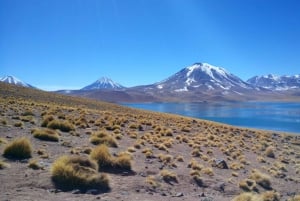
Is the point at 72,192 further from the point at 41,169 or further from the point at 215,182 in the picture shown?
the point at 215,182

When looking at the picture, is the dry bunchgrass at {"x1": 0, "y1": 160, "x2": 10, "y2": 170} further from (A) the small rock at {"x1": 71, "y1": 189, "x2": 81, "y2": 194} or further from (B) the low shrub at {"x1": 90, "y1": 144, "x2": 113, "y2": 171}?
(B) the low shrub at {"x1": 90, "y1": 144, "x2": 113, "y2": 171}

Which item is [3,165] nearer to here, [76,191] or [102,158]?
[76,191]

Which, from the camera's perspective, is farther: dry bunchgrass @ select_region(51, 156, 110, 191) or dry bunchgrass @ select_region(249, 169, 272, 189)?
dry bunchgrass @ select_region(249, 169, 272, 189)

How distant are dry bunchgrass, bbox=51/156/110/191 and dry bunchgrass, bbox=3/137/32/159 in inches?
100.0

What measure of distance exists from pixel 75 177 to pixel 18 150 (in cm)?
345

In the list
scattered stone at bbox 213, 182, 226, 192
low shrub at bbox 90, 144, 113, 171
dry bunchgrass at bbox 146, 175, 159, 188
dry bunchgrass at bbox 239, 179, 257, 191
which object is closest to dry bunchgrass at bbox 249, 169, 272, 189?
dry bunchgrass at bbox 239, 179, 257, 191

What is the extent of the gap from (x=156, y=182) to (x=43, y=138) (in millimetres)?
7040

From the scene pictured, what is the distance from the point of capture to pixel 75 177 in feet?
34.8

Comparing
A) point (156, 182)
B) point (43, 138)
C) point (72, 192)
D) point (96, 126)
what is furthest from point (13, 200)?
point (96, 126)

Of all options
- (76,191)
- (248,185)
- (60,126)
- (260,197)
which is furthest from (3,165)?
(248,185)

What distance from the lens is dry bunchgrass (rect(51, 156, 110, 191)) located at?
414 inches

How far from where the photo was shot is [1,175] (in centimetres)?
1043

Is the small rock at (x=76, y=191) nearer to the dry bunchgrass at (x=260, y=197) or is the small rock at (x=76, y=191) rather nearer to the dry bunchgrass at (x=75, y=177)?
the dry bunchgrass at (x=75, y=177)

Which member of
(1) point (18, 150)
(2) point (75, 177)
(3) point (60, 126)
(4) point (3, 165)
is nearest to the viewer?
(2) point (75, 177)
